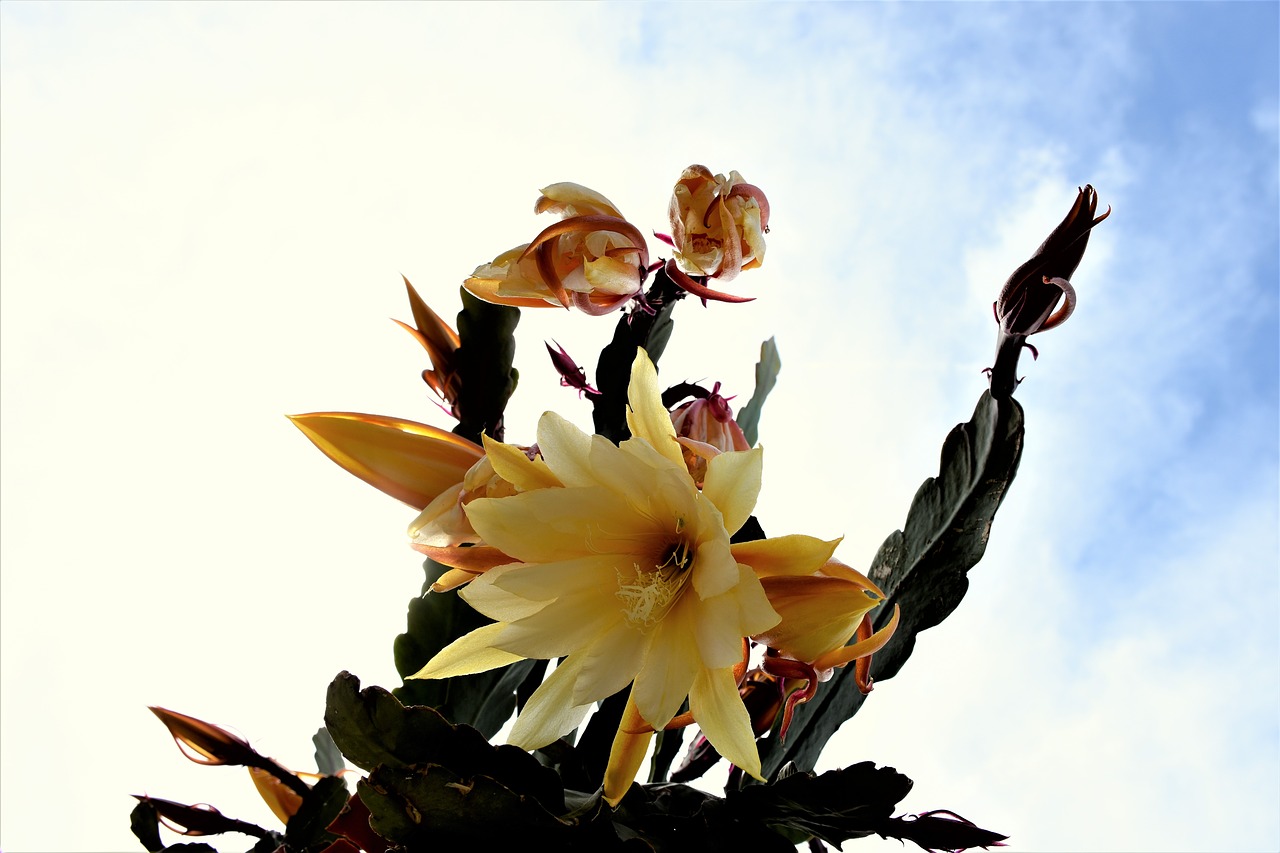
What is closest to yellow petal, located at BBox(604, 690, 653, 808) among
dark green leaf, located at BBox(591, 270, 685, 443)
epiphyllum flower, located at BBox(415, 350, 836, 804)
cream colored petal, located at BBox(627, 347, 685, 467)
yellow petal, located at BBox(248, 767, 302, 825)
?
epiphyllum flower, located at BBox(415, 350, 836, 804)

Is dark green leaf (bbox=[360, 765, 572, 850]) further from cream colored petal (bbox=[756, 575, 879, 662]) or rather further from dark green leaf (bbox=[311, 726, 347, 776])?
dark green leaf (bbox=[311, 726, 347, 776])

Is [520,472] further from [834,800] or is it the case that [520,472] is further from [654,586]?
[834,800]

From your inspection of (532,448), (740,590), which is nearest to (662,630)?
(740,590)

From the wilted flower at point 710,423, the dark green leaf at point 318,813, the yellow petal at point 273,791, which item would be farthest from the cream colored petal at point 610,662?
the yellow petal at point 273,791

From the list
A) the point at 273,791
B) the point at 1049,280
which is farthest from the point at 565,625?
the point at 273,791

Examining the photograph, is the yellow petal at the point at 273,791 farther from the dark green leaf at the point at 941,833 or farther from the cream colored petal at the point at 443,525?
the dark green leaf at the point at 941,833
